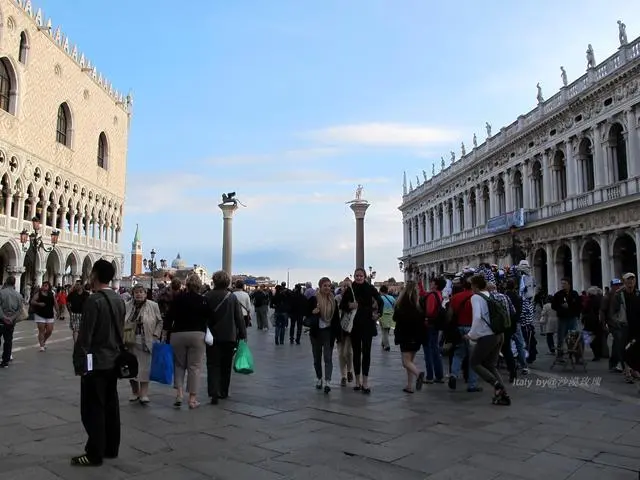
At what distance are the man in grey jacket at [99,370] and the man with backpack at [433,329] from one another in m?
4.48

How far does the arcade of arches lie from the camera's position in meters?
30.2

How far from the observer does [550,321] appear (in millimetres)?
11242

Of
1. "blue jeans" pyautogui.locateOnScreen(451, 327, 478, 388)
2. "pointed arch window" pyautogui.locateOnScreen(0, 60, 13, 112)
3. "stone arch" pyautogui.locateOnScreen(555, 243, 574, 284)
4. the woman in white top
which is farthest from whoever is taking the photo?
"pointed arch window" pyautogui.locateOnScreen(0, 60, 13, 112)

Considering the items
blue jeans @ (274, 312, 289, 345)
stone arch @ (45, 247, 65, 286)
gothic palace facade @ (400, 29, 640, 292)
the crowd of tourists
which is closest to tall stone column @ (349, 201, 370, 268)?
gothic palace facade @ (400, 29, 640, 292)

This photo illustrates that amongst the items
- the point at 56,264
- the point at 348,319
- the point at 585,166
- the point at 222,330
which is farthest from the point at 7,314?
the point at 56,264

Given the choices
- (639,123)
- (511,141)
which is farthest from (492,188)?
(639,123)

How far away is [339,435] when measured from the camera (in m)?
4.73

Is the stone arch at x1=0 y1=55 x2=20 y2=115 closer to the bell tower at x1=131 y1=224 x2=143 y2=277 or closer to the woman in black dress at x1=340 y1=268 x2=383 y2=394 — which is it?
the woman in black dress at x1=340 y1=268 x2=383 y2=394

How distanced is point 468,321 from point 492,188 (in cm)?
3090

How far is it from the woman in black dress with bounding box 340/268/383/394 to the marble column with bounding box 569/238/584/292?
73.7 feet

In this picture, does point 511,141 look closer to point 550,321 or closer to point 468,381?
point 550,321

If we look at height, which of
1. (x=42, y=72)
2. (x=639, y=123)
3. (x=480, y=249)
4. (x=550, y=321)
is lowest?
(x=550, y=321)

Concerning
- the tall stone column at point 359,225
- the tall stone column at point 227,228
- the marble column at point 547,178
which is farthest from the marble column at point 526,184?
the tall stone column at point 227,228

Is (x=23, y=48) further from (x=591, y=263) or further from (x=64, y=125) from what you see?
(x=591, y=263)
